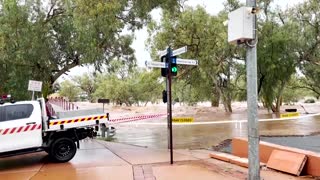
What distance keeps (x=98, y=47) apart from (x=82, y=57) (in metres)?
1.12

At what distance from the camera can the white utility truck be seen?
10.3 meters

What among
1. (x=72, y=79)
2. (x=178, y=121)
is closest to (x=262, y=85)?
(x=178, y=121)

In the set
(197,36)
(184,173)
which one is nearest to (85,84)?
(197,36)

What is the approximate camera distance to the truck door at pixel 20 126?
1020cm

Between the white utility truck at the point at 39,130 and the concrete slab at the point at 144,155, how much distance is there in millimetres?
1330

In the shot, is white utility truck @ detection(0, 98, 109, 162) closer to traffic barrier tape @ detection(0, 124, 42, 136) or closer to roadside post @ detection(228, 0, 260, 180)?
traffic barrier tape @ detection(0, 124, 42, 136)

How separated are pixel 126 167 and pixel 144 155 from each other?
1.93m

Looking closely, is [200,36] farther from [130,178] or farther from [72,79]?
[72,79]

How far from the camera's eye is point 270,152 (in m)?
9.03

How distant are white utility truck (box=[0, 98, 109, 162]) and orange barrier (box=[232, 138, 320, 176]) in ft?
12.9

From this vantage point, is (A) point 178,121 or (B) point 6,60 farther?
(A) point 178,121

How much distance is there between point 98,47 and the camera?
56.3 feet

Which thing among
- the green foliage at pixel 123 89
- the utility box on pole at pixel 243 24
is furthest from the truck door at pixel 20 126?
the green foliage at pixel 123 89

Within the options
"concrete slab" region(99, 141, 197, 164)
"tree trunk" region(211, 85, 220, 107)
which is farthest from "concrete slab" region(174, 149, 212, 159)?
"tree trunk" region(211, 85, 220, 107)
